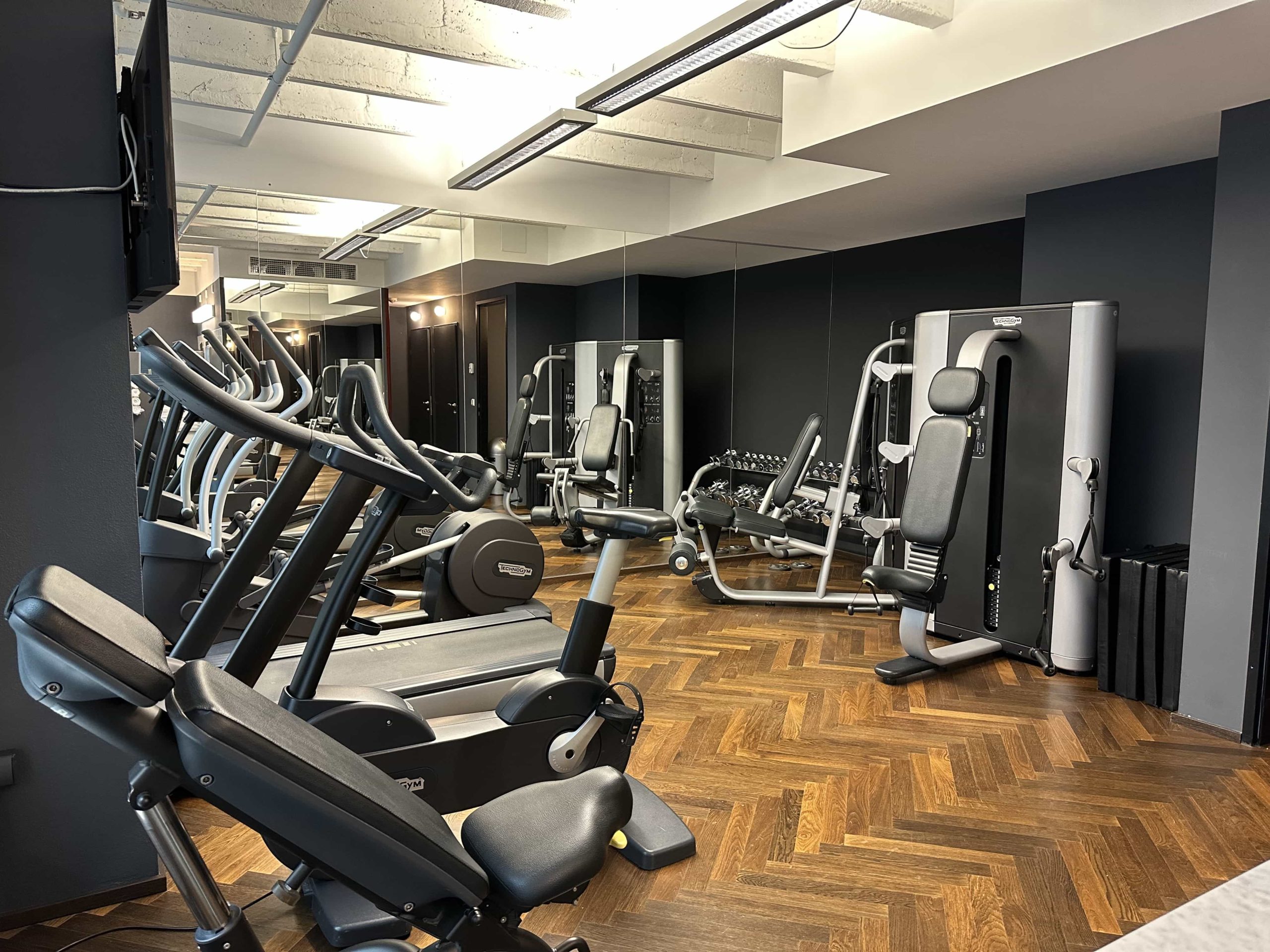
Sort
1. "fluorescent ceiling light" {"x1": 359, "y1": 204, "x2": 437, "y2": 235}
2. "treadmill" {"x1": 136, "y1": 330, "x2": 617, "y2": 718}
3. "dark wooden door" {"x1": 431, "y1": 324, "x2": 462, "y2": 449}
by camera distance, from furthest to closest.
Answer: 1. "dark wooden door" {"x1": 431, "y1": 324, "x2": 462, "y2": 449}
2. "fluorescent ceiling light" {"x1": 359, "y1": 204, "x2": 437, "y2": 235}
3. "treadmill" {"x1": 136, "y1": 330, "x2": 617, "y2": 718}

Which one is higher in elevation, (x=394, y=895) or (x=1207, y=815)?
(x=394, y=895)

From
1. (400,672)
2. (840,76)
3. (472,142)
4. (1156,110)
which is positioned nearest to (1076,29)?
(1156,110)

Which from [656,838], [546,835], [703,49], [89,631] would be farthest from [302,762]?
[703,49]

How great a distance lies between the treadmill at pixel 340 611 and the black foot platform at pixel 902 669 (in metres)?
1.67

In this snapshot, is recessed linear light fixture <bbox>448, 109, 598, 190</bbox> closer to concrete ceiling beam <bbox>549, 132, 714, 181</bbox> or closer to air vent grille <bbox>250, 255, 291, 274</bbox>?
concrete ceiling beam <bbox>549, 132, 714, 181</bbox>

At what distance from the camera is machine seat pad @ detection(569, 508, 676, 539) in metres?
Result: 2.39

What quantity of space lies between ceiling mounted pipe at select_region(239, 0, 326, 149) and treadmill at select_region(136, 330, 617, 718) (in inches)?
55.0

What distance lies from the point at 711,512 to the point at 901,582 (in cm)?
189

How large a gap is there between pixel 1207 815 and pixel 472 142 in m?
5.12

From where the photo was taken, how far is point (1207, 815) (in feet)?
9.32

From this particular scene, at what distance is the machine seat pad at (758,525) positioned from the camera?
5707mm

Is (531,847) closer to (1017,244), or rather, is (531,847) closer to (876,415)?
(876,415)

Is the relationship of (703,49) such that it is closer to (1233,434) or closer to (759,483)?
(1233,434)

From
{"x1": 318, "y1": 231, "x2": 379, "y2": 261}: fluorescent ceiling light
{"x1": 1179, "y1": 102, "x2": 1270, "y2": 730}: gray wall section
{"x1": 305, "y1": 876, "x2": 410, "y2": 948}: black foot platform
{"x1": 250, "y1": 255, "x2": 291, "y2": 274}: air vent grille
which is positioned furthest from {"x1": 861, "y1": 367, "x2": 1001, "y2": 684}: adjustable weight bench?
{"x1": 250, "y1": 255, "x2": 291, "y2": 274}: air vent grille
